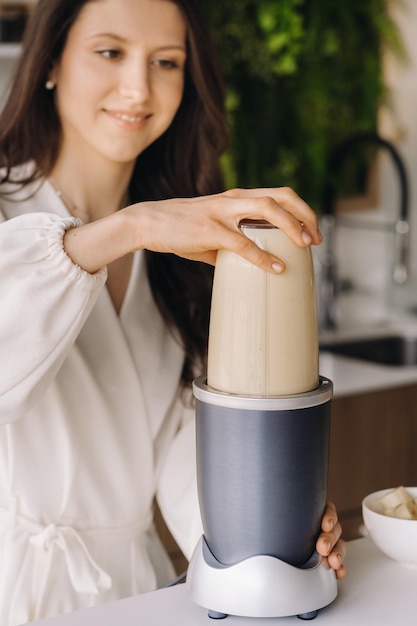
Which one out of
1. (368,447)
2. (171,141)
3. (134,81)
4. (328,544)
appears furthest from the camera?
(368,447)

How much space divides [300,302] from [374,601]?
374 mm

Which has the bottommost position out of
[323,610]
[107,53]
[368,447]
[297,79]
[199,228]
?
[368,447]

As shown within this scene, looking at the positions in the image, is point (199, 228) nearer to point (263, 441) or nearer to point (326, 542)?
point (263, 441)

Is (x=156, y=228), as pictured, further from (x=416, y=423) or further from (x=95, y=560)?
(x=416, y=423)

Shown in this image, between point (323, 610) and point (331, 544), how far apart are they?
0.08 m

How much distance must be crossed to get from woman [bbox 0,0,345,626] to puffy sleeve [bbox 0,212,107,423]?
0.61 feet

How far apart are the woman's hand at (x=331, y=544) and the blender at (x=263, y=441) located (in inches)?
0.4

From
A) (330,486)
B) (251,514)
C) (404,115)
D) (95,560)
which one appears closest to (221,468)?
(251,514)

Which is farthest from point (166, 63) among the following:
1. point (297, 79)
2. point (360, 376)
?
point (297, 79)

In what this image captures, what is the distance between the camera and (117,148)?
1.58 meters

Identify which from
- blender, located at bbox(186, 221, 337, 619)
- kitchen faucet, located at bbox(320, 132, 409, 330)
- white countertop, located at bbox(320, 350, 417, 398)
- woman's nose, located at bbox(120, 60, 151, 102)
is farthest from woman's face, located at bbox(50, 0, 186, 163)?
kitchen faucet, located at bbox(320, 132, 409, 330)

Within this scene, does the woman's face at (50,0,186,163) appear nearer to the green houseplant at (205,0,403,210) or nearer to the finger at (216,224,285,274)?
the finger at (216,224,285,274)

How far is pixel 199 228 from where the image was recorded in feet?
3.75

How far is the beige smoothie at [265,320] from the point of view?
3.64 ft
